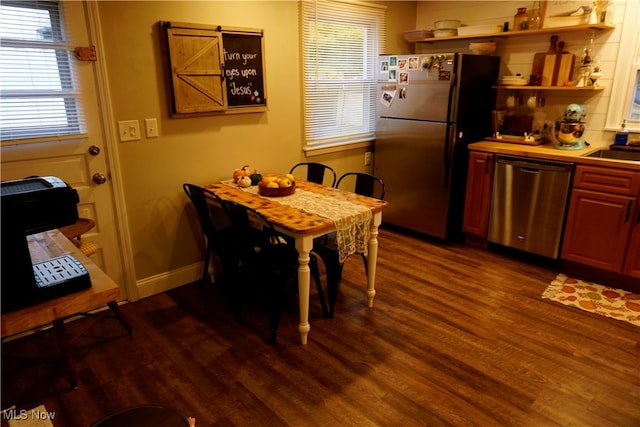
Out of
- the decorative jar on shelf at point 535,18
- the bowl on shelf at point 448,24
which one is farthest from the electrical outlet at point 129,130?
the decorative jar on shelf at point 535,18

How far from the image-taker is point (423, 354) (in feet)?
7.90

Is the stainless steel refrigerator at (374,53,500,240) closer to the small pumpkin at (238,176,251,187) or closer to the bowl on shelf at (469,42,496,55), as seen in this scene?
the bowl on shelf at (469,42,496,55)

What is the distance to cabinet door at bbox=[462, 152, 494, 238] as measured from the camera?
3619 mm

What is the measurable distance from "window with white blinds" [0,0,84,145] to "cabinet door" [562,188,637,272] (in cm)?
341

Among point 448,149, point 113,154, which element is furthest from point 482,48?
point 113,154

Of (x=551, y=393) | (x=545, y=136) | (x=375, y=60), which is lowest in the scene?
(x=551, y=393)

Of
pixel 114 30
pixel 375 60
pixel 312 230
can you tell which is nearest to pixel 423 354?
pixel 312 230

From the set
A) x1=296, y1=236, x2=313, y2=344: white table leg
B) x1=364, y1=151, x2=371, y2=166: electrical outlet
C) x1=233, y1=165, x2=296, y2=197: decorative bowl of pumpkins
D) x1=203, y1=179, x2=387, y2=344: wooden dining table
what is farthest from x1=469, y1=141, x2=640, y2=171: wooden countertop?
x1=296, y1=236, x2=313, y2=344: white table leg

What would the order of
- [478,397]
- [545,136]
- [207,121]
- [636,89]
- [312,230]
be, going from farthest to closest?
[545,136], [636,89], [207,121], [312,230], [478,397]

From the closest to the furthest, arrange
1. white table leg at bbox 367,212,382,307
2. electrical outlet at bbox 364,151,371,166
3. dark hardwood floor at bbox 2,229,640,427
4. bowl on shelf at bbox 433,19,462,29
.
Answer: dark hardwood floor at bbox 2,229,640,427 < white table leg at bbox 367,212,382,307 < bowl on shelf at bbox 433,19,462,29 < electrical outlet at bbox 364,151,371,166

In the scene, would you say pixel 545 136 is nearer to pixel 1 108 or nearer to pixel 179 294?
pixel 179 294

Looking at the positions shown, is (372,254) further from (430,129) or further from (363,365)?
(430,129)

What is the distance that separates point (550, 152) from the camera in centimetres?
328

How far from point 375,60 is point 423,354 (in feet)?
9.41
